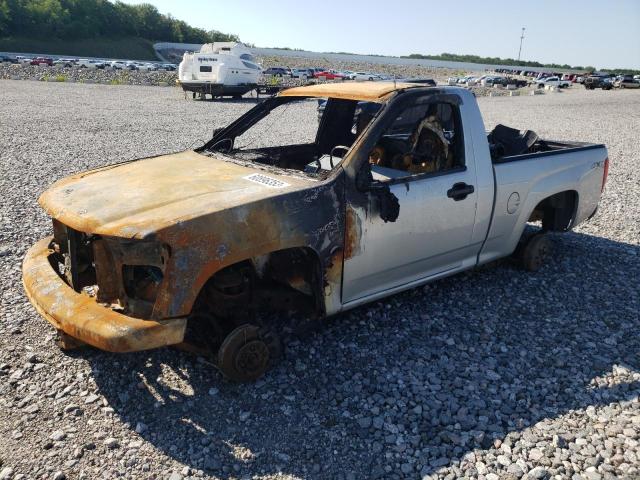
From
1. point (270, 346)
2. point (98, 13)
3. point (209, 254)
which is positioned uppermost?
point (98, 13)

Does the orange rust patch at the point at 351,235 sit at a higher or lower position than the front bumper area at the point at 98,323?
higher

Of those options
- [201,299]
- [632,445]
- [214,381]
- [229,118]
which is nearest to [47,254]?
[201,299]

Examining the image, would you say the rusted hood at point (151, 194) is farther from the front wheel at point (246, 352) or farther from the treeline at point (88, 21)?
the treeline at point (88, 21)

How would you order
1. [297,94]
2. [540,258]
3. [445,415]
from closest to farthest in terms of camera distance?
[445,415], [297,94], [540,258]

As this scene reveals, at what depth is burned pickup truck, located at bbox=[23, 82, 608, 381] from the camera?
2850 mm

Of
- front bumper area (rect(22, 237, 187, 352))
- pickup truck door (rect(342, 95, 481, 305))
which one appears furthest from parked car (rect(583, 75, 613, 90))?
front bumper area (rect(22, 237, 187, 352))

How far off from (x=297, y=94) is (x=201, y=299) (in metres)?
2.12

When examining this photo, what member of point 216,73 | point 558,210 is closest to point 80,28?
point 216,73

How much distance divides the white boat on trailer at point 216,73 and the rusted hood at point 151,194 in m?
22.8

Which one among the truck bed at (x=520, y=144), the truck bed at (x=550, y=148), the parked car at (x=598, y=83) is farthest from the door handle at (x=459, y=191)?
the parked car at (x=598, y=83)

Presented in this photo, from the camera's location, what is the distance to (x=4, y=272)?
483 cm

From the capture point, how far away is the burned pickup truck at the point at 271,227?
285 cm

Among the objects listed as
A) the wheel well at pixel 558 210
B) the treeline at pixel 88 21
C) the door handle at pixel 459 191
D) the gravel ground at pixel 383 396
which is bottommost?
the gravel ground at pixel 383 396

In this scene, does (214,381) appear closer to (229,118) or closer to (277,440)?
(277,440)
